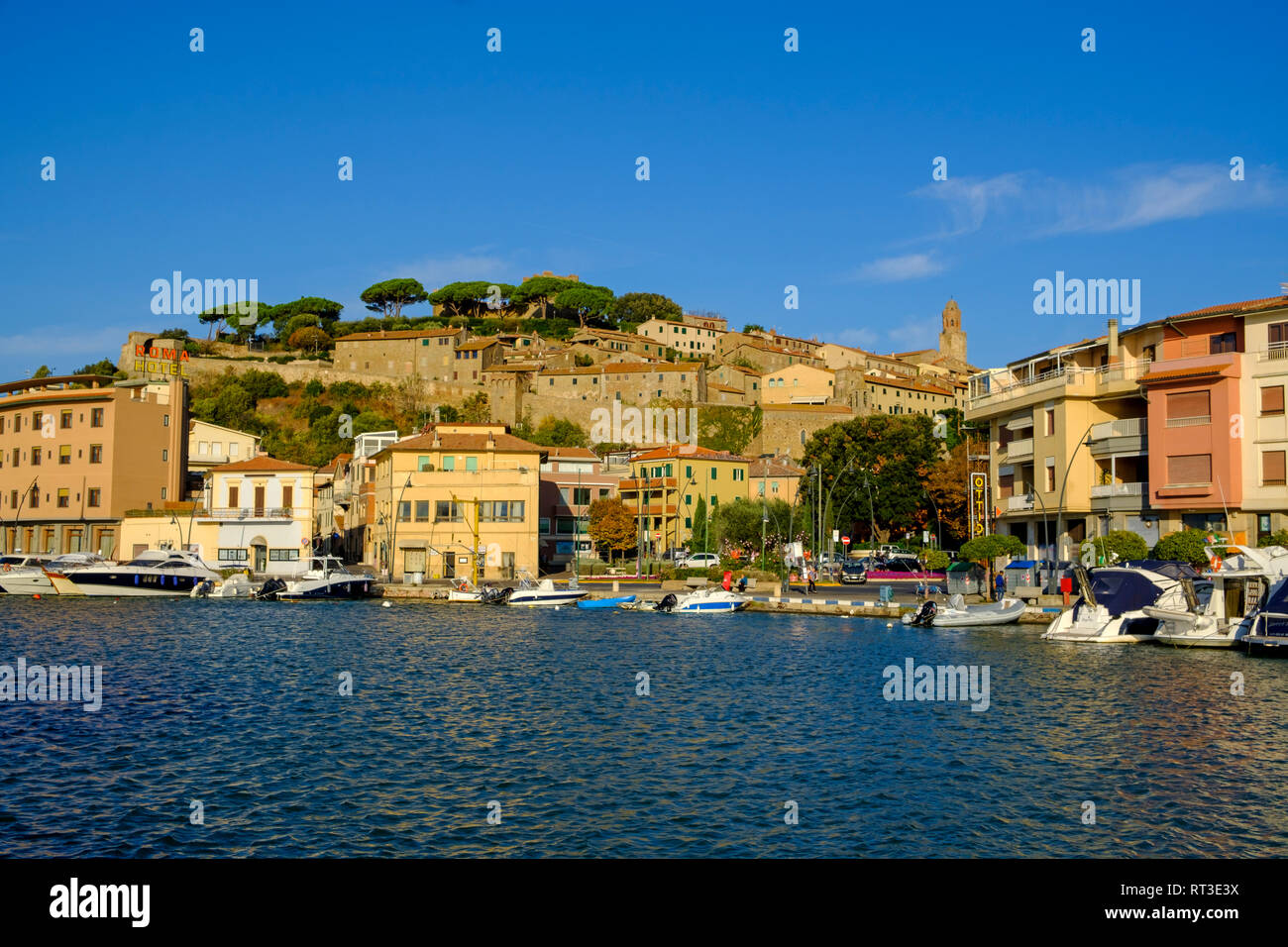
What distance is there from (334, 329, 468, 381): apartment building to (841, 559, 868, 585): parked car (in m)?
69.2

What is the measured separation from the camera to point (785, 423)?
117 m

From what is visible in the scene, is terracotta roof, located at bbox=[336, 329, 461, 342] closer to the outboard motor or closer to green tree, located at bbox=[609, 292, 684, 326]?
green tree, located at bbox=[609, 292, 684, 326]

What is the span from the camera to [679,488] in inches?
3226

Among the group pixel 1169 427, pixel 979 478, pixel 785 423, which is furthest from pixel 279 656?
pixel 785 423

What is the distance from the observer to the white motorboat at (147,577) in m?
59.5

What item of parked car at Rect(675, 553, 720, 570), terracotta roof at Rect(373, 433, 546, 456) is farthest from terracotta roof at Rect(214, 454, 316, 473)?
parked car at Rect(675, 553, 720, 570)

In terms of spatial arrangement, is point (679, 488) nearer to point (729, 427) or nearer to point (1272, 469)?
point (729, 427)

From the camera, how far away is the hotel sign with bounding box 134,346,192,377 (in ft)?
342

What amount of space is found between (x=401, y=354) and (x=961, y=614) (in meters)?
95.8

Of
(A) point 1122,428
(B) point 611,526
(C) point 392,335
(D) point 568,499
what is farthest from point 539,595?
(C) point 392,335
